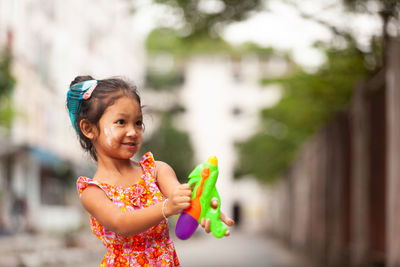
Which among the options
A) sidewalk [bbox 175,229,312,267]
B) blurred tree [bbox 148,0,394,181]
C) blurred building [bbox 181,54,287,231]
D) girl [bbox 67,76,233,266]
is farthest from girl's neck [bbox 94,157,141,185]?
blurred building [bbox 181,54,287,231]

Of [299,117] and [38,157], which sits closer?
[299,117]

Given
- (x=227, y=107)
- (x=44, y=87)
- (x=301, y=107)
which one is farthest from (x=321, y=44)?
(x=227, y=107)

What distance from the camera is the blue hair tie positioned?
315 centimetres

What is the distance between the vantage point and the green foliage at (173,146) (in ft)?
176

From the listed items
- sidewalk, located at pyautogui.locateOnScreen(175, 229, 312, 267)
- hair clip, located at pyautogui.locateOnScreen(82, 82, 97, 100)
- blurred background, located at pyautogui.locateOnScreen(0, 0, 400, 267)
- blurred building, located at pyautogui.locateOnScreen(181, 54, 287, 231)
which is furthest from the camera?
blurred building, located at pyautogui.locateOnScreen(181, 54, 287, 231)

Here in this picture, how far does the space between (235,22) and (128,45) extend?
40.7 meters

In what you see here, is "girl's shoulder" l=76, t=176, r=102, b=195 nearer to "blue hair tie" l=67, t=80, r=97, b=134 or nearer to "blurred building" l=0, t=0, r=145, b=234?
"blue hair tie" l=67, t=80, r=97, b=134

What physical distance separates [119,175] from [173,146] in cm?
5327

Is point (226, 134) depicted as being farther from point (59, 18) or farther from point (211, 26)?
point (211, 26)

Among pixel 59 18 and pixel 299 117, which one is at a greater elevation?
pixel 59 18

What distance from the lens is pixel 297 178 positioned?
24.0 m

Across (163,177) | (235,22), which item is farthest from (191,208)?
(235,22)

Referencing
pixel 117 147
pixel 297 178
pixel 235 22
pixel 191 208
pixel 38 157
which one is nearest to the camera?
pixel 191 208

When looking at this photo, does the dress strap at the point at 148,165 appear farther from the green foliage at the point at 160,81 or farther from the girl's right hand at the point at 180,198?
the green foliage at the point at 160,81
